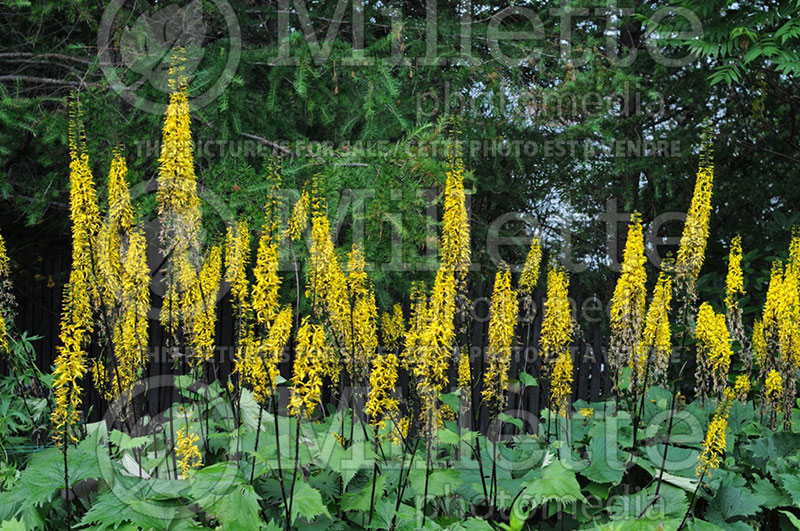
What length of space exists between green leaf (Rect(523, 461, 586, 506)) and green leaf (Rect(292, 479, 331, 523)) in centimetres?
83

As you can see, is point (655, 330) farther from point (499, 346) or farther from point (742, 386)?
point (742, 386)

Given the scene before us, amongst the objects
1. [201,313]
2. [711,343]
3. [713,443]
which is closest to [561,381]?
[711,343]

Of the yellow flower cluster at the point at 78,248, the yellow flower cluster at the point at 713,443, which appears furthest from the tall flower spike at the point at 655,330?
the yellow flower cluster at the point at 78,248

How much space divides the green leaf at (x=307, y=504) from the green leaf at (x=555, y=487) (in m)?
0.83

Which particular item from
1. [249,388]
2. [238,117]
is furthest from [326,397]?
[238,117]

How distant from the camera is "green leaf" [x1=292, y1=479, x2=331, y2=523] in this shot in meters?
2.47

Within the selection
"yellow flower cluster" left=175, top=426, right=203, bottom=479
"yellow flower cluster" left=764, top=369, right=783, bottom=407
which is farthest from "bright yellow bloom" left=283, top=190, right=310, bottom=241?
"yellow flower cluster" left=764, top=369, right=783, bottom=407

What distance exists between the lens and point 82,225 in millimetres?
Result: 2863

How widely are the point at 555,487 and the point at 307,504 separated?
98 centimetres

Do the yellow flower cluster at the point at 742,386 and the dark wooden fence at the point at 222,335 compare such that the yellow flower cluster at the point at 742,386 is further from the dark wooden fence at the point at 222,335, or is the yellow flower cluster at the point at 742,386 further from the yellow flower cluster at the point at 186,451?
the yellow flower cluster at the point at 186,451

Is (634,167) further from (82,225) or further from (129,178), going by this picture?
(82,225)

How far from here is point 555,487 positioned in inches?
107

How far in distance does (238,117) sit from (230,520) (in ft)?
13.9

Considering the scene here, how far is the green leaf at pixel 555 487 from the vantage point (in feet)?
8.82
